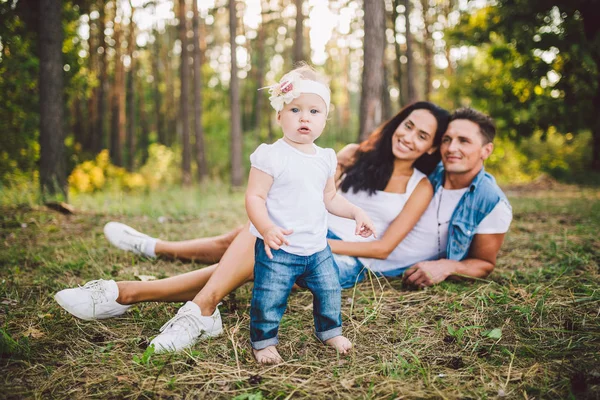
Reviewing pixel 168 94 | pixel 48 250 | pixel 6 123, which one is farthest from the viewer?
pixel 168 94

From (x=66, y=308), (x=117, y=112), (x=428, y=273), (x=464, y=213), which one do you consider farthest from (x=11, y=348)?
(x=117, y=112)

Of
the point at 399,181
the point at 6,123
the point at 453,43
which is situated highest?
the point at 453,43

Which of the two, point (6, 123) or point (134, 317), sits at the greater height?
point (6, 123)

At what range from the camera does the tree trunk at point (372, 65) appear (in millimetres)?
6066

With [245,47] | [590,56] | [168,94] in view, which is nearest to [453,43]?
[590,56]

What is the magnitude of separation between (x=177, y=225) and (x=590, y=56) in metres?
9.33

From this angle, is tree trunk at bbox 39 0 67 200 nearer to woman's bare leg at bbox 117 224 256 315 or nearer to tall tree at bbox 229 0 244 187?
woman's bare leg at bbox 117 224 256 315

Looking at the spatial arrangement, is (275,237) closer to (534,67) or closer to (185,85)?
(534,67)

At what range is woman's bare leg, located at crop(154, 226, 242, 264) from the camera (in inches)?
124

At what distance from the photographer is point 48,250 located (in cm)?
353

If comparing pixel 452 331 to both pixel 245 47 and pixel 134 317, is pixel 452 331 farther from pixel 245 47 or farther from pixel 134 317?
pixel 245 47

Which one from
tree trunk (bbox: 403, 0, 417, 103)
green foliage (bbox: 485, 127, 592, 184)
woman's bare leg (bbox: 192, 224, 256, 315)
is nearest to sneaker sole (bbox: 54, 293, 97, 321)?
woman's bare leg (bbox: 192, 224, 256, 315)

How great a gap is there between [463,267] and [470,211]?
41 centimetres

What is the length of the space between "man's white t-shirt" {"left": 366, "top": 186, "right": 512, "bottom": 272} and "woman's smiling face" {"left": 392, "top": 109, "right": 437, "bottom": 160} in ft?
1.23
